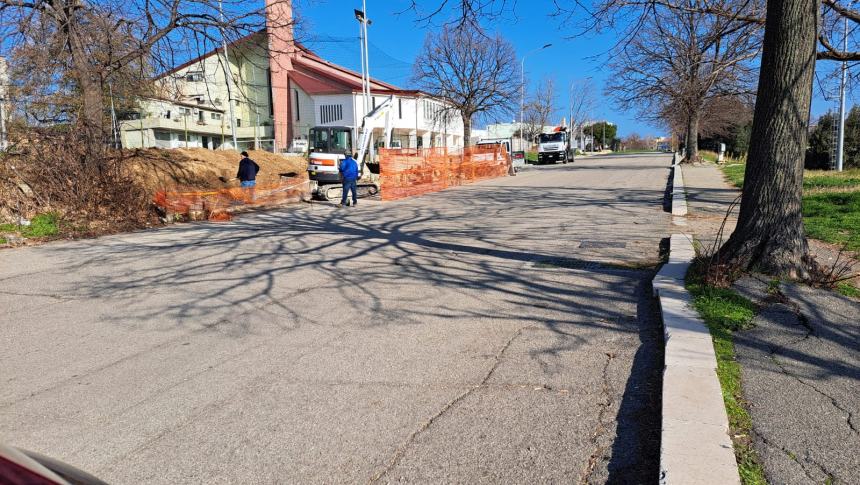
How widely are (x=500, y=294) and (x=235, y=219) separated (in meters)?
10.2

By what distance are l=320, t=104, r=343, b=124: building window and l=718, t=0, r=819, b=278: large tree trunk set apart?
44940 mm

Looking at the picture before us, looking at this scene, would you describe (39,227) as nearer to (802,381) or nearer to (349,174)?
(349,174)

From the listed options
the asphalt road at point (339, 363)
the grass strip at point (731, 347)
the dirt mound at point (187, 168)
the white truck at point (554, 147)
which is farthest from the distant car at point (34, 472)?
the white truck at point (554, 147)

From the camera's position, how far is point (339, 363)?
15.1 feet

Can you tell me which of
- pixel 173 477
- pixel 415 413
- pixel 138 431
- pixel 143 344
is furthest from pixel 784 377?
pixel 143 344

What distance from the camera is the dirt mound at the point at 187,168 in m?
17.1

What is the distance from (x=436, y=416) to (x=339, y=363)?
122 centimetres

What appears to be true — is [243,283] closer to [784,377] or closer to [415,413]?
[415,413]

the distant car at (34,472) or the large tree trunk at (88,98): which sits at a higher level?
the large tree trunk at (88,98)

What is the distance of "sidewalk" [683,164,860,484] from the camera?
2.92 m

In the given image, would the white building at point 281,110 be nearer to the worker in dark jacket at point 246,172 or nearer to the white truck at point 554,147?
the white truck at point 554,147

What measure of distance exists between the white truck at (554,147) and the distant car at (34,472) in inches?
1964

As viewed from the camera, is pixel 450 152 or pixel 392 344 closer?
pixel 392 344

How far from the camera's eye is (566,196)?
18.3 m
